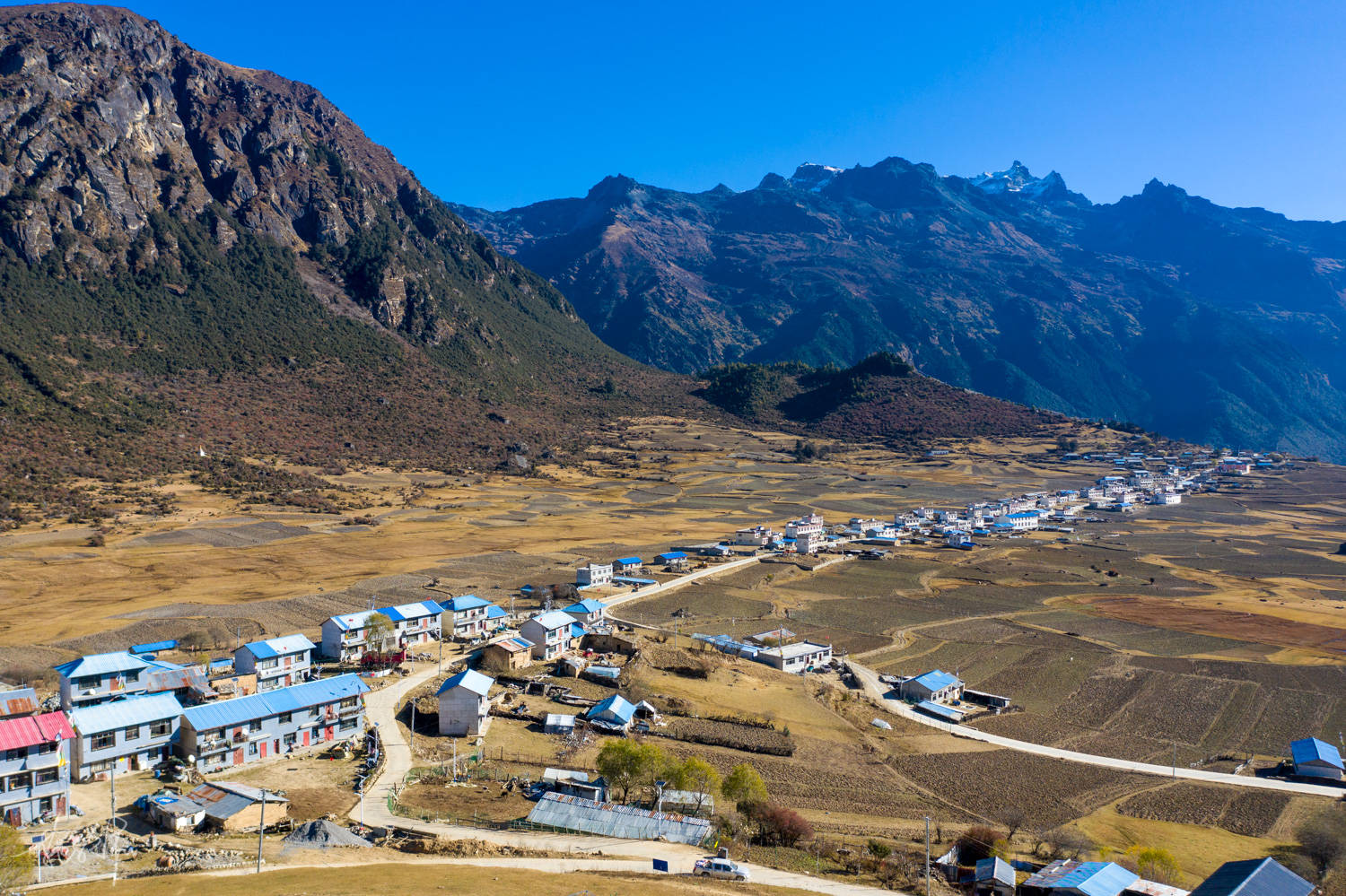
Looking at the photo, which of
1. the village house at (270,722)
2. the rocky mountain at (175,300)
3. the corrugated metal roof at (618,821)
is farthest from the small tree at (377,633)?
the rocky mountain at (175,300)

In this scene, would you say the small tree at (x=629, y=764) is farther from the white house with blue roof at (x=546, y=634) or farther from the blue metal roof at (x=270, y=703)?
the white house with blue roof at (x=546, y=634)

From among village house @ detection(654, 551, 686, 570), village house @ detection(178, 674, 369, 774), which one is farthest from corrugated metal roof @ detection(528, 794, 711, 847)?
village house @ detection(654, 551, 686, 570)

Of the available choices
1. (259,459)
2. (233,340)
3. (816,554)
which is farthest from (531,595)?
(233,340)

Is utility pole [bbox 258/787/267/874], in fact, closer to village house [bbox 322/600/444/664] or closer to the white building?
village house [bbox 322/600/444/664]

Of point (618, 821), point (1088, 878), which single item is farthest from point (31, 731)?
point (1088, 878)

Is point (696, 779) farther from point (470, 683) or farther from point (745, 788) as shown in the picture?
point (470, 683)

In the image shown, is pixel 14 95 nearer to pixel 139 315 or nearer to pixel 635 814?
pixel 139 315
